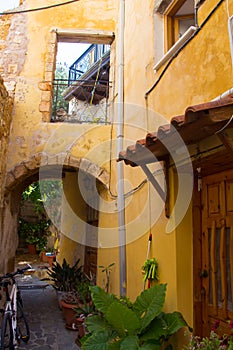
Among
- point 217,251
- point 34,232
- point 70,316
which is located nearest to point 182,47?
point 217,251

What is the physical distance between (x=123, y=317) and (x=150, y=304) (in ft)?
0.94

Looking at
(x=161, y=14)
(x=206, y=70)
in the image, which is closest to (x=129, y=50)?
(x=161, y=14)

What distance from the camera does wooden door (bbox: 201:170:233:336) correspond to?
2707 mm

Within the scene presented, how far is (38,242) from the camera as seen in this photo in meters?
13.8

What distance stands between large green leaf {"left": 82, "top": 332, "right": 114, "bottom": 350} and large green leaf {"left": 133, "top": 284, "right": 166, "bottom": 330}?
0.37m

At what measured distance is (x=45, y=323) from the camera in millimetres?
5289

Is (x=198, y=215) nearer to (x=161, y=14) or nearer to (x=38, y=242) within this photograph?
(x=161, y=14)

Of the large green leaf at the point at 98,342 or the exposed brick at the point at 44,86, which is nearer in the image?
the large green leaf at the point at 98,342

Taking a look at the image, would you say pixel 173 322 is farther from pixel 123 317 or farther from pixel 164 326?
pixel 123 317

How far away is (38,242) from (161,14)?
11.6 metres

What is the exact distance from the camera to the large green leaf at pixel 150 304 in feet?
9.33

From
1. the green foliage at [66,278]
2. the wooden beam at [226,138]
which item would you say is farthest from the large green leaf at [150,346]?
the green foliage at [66,278]

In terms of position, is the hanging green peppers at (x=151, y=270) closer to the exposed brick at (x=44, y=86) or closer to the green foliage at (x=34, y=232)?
the exposed brick at (x=44, y=86)

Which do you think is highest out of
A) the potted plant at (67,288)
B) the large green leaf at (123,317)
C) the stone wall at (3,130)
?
the stone wall at (3,130)
